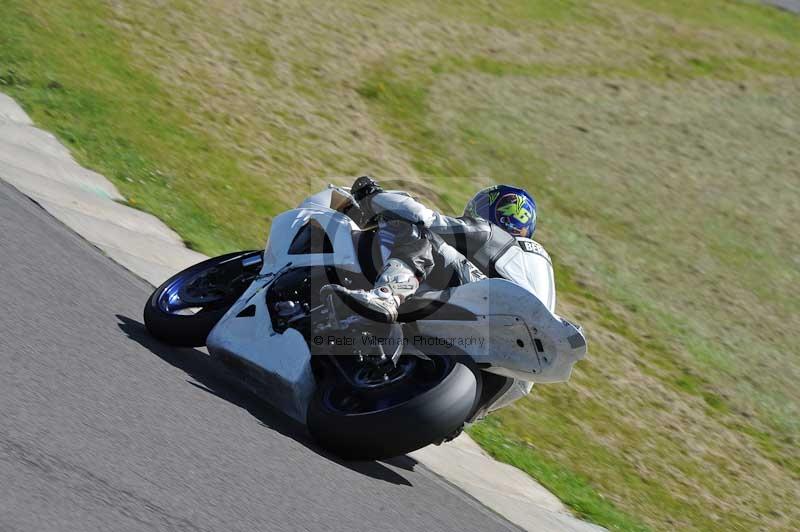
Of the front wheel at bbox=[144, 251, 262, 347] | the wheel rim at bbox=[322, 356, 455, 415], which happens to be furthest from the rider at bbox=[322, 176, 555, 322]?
the front wheel at bbox=[144, 251, 262, 347]

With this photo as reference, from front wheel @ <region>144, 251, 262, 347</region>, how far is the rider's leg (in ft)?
3.42

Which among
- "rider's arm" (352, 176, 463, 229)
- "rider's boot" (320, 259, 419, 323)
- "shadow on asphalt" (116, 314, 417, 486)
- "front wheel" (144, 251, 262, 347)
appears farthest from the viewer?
"front wheel" (144, 251, 262, 347)

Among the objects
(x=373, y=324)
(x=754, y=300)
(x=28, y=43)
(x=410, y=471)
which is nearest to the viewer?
(x=373, y=324)

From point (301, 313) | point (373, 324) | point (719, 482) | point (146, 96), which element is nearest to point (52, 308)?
point (301, 313)

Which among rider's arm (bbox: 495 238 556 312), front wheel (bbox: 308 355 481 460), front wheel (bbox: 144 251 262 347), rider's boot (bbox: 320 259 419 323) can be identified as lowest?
front wheel (bbox: 144 251 262 347)

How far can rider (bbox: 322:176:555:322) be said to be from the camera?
18.7 feet

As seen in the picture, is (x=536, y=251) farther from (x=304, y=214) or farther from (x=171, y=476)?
(x=171, y=476)

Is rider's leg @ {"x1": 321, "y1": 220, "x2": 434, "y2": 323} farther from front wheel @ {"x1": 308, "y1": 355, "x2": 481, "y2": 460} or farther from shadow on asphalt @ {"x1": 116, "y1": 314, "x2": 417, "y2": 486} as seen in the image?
shadow on asphalt @ {"x1": 116, "y1": 314, "x2": 417, "y2": 486}

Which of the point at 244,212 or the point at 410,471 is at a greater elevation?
the point at 410,471

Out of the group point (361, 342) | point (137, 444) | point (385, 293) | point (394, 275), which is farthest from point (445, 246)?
point (137, 444)

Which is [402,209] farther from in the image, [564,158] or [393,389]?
[564,158]

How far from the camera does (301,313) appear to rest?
6.09m

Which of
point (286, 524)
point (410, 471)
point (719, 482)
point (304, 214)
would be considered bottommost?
point (719, 482)

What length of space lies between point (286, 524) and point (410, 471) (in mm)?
1693
